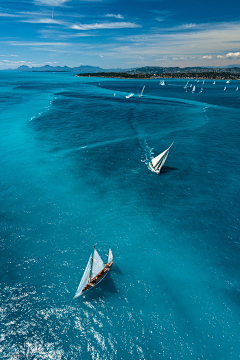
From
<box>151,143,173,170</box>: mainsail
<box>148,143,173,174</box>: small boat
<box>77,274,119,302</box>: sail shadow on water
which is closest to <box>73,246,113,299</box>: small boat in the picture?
<box>77,274,119,302</box>: sail shadow on water

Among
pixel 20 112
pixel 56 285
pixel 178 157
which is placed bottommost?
pixel 56 285

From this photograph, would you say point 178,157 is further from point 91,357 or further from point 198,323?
point 91,357

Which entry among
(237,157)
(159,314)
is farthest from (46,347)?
(237,157)

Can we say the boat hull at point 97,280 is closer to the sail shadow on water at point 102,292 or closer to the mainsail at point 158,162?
the sail shadow on water at point 102,292

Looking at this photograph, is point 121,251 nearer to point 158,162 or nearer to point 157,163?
point 157,163

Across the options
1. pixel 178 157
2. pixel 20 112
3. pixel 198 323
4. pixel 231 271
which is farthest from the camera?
pixel 20 112

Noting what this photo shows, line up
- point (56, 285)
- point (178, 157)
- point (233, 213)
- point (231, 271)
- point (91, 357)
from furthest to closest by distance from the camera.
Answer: point (178, 157) → point (233, 213) → point (231, 271) → point (56, 285) → point (91, 357)

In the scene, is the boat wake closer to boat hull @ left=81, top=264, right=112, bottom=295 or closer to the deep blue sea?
the deep blue sea

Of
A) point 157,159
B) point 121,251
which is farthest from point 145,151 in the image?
point 121,251
